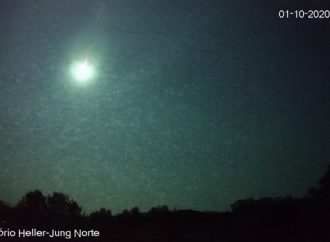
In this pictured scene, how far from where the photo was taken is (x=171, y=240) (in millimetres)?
24328

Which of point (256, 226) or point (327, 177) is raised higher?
point (327, 177)

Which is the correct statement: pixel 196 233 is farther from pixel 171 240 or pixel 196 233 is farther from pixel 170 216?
pixel 170 216

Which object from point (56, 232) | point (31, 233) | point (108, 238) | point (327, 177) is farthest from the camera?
point (327, 177)

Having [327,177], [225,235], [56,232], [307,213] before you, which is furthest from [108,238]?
[327,177]

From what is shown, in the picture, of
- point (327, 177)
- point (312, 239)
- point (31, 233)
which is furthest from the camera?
point (327, 177)

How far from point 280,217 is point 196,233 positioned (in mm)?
5178

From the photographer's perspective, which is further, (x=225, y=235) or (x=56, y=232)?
(x=225, y=235)

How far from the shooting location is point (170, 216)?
32750 mm

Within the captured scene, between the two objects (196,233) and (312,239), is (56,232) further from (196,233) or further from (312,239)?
(312,239)

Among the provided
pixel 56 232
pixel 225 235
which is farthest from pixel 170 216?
pixel 56 232

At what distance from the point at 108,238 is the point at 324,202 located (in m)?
12.2

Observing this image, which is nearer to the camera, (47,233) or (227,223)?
(47,233)

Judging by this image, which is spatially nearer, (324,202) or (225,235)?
(225,235)

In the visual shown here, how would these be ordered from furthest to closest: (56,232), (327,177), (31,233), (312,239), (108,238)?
1. (327,177)
2. (312,239)
3. (108,238)
4. (56,232)
5. (31,233)
